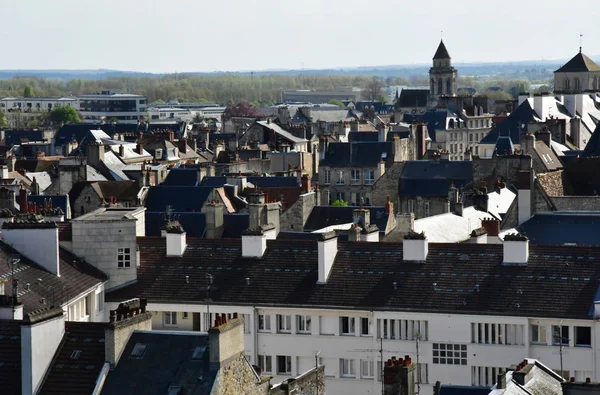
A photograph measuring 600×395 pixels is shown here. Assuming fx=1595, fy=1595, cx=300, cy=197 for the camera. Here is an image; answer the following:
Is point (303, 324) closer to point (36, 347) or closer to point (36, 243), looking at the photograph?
point (36, 243)

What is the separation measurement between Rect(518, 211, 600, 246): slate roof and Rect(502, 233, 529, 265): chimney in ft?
39.3

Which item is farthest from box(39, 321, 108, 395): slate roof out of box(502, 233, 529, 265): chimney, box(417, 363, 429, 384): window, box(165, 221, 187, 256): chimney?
box(502, 233, 529, 265): chimney

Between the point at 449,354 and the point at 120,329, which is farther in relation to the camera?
the point at 449,354

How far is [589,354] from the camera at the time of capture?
1460 inches

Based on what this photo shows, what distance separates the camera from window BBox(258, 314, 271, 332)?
131 feet

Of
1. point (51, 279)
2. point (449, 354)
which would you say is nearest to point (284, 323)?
point (449, 354)

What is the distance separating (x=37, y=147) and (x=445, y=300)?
97515 mm

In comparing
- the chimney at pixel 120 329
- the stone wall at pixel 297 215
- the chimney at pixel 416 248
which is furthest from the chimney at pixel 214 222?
the chimney at pixel 120 329

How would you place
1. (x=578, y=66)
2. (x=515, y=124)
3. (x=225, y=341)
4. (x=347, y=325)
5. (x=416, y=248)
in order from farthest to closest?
(x=578, y=66) → (x=515, y=124) → (x=416, y=248) → (x=347, y=325) → (x=225, y=341)

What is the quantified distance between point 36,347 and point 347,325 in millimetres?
11507

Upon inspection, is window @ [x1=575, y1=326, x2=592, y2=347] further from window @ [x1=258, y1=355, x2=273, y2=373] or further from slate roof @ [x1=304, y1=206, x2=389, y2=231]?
slate roof @ [x1=304, y1=206, x2=389, y2=231]

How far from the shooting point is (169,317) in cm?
4109

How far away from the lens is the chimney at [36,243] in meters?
39.8

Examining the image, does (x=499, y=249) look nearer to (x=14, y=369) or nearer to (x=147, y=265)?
(x=147, y=265)
